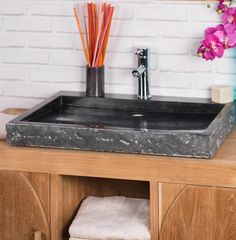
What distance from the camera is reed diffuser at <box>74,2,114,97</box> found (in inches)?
125

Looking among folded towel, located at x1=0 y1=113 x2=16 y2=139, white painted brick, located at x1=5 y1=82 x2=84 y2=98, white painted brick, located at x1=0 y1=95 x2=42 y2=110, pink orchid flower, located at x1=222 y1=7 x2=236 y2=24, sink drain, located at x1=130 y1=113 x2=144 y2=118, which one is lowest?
folded towel, located at x1=0 y1=113 x2=16 y2=139

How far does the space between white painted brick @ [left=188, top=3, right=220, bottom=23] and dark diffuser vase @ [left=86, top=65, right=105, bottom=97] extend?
45cm

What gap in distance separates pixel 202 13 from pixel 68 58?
0.64 metres

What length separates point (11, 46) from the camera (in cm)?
343

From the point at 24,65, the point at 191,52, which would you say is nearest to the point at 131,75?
the point at 191,52

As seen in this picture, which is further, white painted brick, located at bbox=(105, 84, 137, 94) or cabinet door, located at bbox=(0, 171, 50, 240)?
white painted brick, located at bbox=(105, 84, 137, 94)

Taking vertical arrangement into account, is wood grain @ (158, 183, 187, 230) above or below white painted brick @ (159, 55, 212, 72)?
below

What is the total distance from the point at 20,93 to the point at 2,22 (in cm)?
34

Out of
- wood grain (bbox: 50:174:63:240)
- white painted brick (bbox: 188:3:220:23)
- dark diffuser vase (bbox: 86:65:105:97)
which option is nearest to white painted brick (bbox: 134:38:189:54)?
white painted brick (bbox: 188:3:220:23)

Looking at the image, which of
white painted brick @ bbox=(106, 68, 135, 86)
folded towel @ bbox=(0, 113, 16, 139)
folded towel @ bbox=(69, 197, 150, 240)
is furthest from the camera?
white painted brick @ bbox=(106, 68, 135, 86)

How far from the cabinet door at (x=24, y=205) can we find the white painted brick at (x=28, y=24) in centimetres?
77

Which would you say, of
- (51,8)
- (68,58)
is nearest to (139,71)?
(68,58)

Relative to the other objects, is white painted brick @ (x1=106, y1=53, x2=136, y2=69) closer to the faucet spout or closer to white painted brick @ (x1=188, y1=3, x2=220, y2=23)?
the faucet spout

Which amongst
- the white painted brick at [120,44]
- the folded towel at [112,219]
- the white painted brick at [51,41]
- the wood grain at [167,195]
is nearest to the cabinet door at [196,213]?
the wood grain at [167,195]
